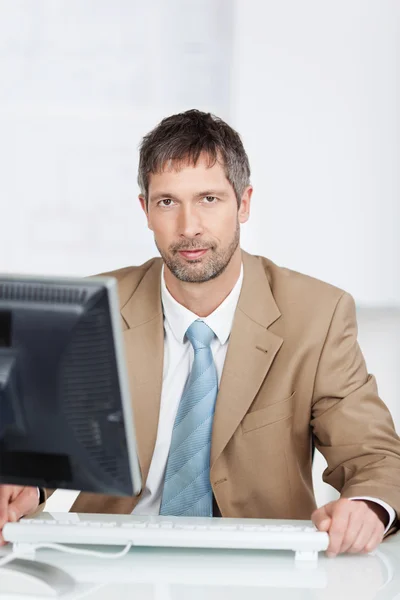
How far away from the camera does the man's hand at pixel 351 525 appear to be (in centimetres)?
141

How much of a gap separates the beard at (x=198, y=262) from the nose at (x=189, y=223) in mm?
18

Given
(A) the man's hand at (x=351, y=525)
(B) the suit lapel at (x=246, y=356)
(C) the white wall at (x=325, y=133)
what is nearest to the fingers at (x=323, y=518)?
(A) the man's hand at (x=351, y=525)

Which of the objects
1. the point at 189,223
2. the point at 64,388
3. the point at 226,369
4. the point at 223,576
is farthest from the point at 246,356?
the point at 64,388

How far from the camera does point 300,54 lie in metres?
3.22

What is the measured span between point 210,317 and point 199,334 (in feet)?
0.19

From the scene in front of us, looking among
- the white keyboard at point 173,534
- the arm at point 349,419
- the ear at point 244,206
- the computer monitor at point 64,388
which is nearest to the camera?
the computer monitor at point 64,388

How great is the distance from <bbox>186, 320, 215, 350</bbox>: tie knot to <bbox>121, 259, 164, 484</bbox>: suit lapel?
0.07m

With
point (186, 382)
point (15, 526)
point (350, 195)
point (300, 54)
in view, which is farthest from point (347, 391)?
point (300, 54)

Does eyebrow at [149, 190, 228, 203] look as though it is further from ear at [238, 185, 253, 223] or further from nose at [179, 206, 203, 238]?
ear at [238, 185, 253, 223]

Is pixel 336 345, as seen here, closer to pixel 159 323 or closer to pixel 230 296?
pixel 230 296

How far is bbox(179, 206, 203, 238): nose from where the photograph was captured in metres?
2.02

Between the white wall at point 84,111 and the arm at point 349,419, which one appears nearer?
the arm at point 349,419

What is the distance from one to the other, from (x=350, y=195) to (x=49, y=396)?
88.5 inches

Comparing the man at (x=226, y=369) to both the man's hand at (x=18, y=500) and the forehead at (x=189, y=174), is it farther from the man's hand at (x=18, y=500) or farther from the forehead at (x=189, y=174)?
the man's hand at (x=18, y=500)
